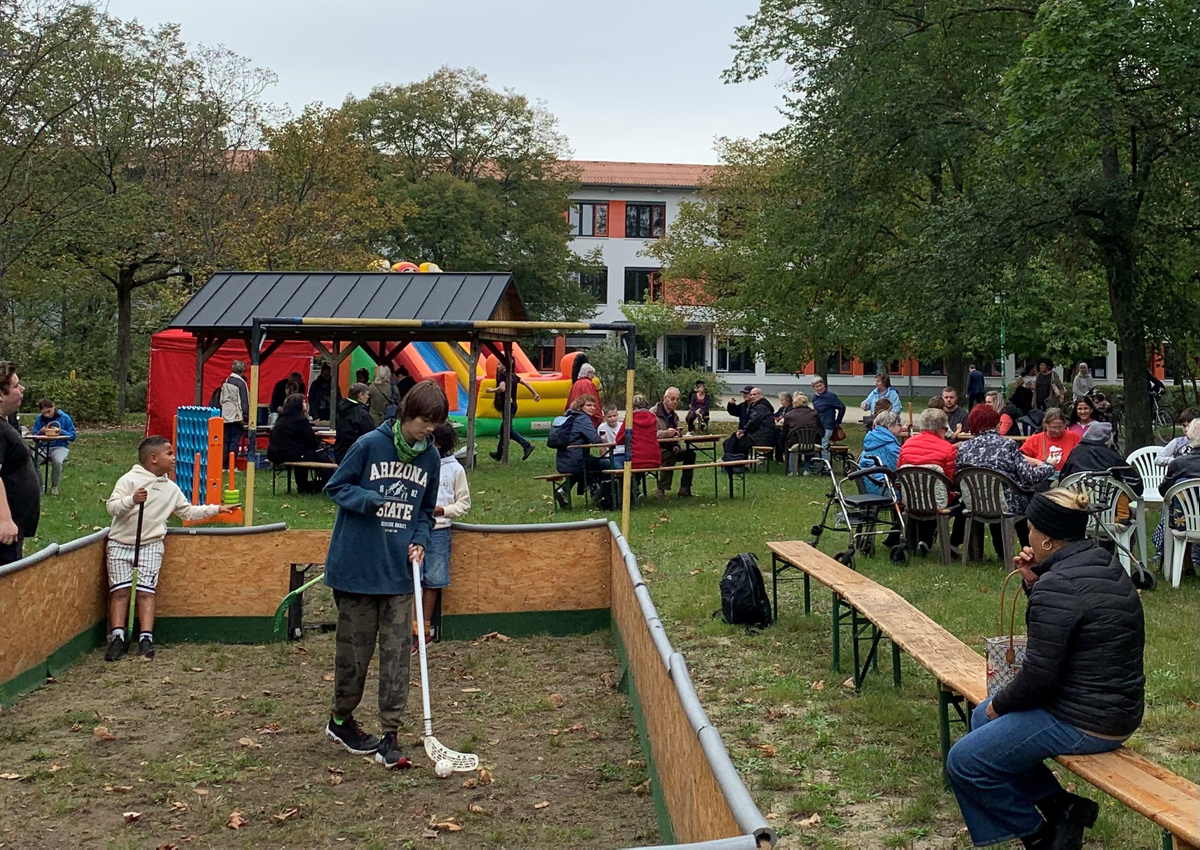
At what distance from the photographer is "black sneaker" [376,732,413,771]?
6.35 metres

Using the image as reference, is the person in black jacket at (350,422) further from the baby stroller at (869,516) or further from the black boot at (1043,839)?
the black boot at (1043,839)

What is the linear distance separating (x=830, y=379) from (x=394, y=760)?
194 ft

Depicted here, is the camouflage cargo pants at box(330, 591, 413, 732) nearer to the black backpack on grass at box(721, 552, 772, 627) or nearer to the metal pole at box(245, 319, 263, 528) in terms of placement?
the black backpack on grass at box(721, 552, 772, 627)

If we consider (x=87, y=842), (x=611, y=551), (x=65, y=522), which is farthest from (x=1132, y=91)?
(x=87, y=842)

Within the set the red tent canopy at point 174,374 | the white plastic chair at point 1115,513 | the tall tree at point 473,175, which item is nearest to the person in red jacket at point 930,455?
the white plastic chair at point 1115,513

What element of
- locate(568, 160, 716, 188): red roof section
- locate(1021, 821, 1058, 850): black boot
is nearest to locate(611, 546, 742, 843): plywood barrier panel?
locate(1021, 821, 1058, 850): black boot

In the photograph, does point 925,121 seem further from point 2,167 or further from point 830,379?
point 830,379

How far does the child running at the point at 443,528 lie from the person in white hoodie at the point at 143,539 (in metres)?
1.79

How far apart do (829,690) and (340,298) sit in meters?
14.6

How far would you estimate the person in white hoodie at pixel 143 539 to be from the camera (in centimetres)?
850

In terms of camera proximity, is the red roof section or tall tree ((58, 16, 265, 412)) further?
the red roof section

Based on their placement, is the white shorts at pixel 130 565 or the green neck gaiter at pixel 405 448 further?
the white shorts at pixel 130 565

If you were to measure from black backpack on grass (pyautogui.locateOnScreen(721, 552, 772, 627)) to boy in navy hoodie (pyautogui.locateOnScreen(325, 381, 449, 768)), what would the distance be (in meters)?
3.44

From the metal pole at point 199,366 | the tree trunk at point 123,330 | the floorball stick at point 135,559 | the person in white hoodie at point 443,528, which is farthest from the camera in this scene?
the tree trunk at point 123,330
